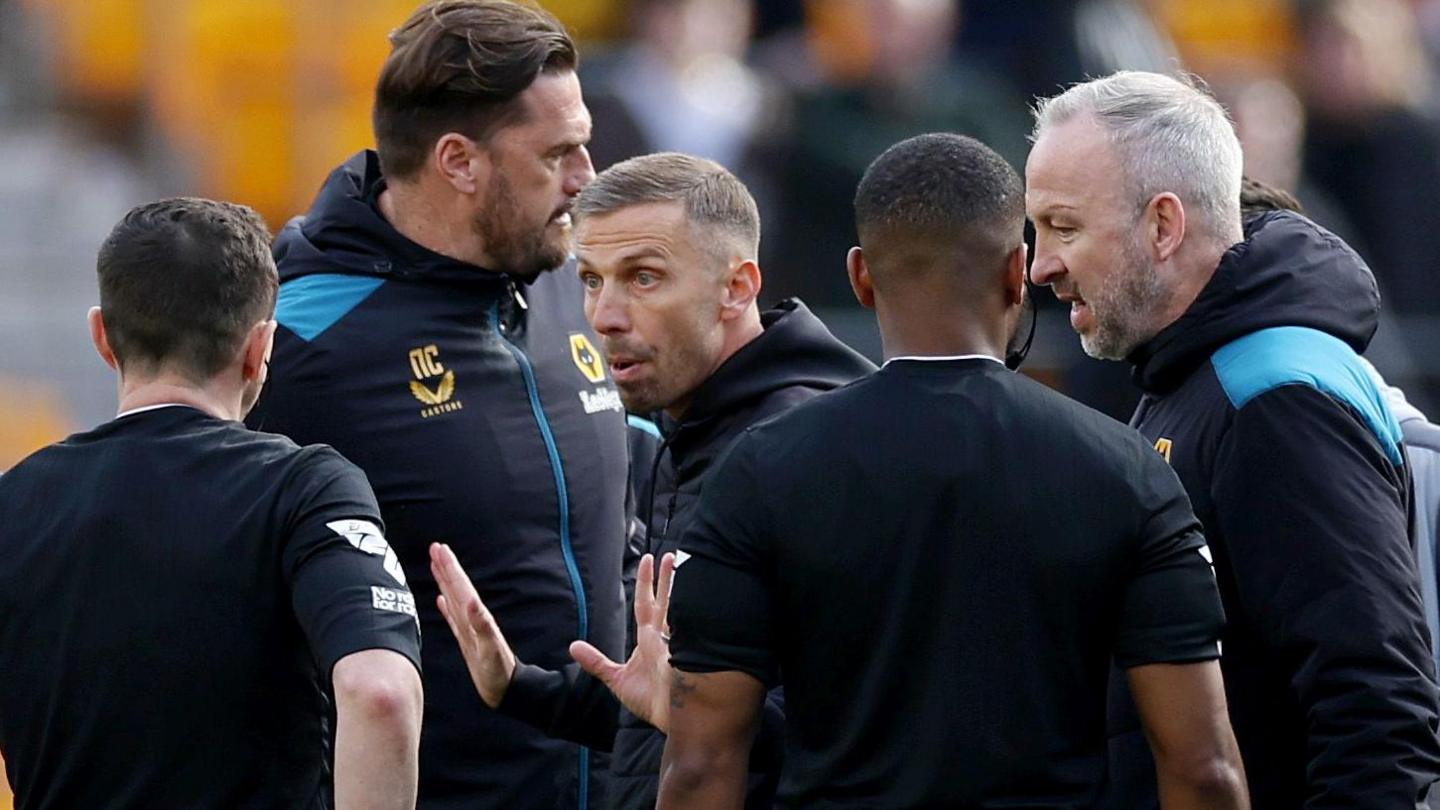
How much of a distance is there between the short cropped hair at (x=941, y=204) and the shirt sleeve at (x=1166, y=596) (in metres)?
0.38

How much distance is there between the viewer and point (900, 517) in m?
2.57

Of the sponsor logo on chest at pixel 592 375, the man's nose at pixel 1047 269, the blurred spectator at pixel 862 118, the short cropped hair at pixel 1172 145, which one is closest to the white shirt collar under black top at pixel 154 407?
the sponsor logo on chest at pixel 592 375

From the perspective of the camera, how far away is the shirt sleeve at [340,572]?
2660 millimetres

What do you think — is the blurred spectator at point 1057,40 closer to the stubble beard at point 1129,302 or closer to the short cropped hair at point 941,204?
the stubble beard at point 1129,302

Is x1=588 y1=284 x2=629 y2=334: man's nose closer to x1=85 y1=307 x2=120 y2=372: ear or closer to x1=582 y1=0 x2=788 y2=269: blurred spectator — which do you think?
x1=85 y1=307 x2=120 y2=372: ear

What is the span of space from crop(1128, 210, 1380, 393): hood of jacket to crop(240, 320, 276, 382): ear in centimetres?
137

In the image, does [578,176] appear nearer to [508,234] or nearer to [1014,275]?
[508,234]

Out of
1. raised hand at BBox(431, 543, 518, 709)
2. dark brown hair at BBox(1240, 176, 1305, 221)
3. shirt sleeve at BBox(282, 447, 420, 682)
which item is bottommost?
raised hand at BBox(431, 543, 518, 709)

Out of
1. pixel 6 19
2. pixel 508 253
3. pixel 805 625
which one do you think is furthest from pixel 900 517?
pixel 6 19

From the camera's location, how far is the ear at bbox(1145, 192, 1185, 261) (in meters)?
3.12

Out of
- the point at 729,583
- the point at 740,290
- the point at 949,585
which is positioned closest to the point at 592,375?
the point at 740,290

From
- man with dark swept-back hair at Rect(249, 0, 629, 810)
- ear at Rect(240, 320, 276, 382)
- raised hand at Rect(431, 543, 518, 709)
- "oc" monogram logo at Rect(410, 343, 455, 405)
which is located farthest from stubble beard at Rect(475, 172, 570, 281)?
ear at Rect(240, 320, 276, 382)

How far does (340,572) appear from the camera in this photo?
8.84 feet

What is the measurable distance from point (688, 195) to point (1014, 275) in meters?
0.88
